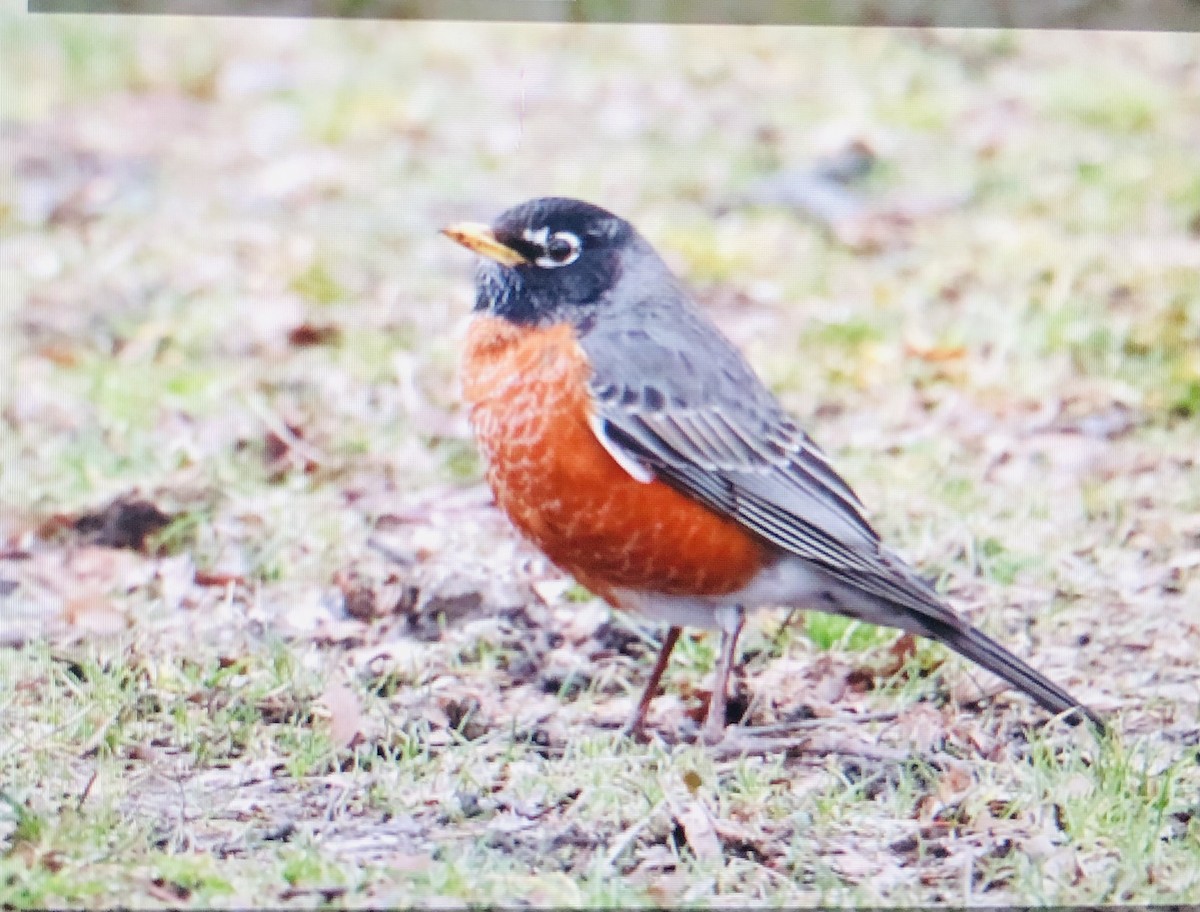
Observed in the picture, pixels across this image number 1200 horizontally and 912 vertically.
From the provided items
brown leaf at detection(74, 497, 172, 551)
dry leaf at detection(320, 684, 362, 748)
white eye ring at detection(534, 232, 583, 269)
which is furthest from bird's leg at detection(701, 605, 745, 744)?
brown leaf at detection(74, 497, 172, 551)

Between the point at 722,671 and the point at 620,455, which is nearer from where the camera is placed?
the point at 620,455

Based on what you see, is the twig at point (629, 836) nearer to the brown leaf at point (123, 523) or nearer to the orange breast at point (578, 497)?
the orange breast at point (578, 497)

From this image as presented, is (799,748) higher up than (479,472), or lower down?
lower down

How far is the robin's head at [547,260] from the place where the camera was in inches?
169

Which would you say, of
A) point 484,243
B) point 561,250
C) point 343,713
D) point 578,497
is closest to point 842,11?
point 561,250

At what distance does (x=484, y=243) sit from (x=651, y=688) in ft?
3.84

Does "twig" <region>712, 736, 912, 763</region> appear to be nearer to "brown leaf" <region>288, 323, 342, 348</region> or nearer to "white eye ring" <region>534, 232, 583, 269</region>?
"white eye ring" <region>534, 232, 583, 269</region>

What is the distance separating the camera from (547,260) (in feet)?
14.3

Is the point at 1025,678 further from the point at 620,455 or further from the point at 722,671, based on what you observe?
the point at 620,455

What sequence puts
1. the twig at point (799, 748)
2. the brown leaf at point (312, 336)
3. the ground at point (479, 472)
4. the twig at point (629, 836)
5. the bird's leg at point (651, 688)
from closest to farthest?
the twig at point (629, 836) < the ground at point (479, 472) < the twig at point (799, 748) < the bird's leg at point (651, 688) < the brown leaf at point (312, 336)

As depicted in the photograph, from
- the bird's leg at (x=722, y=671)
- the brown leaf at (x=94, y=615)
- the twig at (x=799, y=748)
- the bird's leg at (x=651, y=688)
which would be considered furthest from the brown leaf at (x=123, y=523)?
the twig at (x=799, y=748)

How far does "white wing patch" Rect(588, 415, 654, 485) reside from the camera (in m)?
4.07

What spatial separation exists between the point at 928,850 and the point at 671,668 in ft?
3.97

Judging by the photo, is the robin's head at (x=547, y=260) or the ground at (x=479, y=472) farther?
the robin's head at (x=547, y=260)
